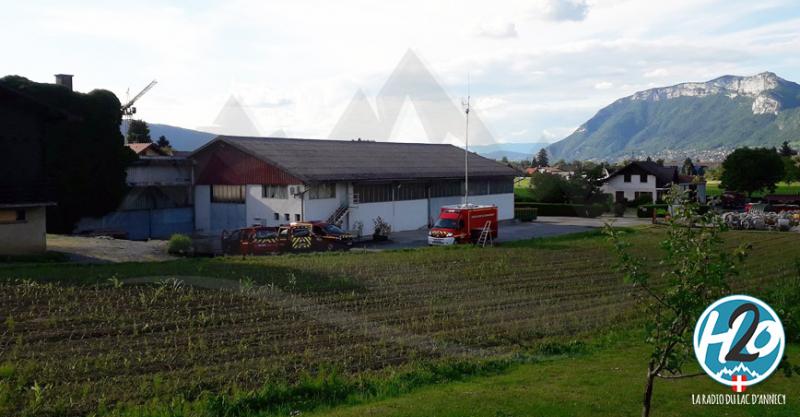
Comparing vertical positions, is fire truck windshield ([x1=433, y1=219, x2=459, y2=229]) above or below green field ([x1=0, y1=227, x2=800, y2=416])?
above

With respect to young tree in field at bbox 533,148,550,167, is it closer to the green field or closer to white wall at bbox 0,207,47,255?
the green field

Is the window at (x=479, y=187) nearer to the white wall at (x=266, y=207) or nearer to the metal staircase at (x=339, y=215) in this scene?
the metal staircase at (x=339, y=215)

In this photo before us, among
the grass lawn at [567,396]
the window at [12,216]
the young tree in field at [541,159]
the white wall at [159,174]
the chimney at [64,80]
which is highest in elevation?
the young tree in field at [541,159]

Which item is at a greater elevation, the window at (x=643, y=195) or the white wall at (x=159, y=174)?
the white wall at (x=159, y=174)

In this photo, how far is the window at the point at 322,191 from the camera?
122 feet

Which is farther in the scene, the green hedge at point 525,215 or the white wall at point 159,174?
the green hedge at point 525,215

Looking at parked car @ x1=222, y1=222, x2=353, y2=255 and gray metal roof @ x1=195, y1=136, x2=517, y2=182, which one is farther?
gray metal roof @ x1=195, y1=136, x2=517, y2=182

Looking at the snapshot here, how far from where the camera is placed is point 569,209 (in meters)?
59.0

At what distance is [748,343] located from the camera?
745 cm

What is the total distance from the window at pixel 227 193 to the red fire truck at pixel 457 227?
12.6 meters

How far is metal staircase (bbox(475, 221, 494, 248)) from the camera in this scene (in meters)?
33.0

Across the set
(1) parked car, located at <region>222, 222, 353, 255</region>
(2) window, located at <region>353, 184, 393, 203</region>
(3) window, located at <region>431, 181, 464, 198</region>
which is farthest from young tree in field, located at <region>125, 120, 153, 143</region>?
(1) parked car, located at <region>222, 222, 353, 255</region>

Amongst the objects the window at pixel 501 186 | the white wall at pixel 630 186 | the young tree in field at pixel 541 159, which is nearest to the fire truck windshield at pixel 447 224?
the window at pixel 501 186

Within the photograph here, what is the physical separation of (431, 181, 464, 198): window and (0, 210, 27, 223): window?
83.3 ft
